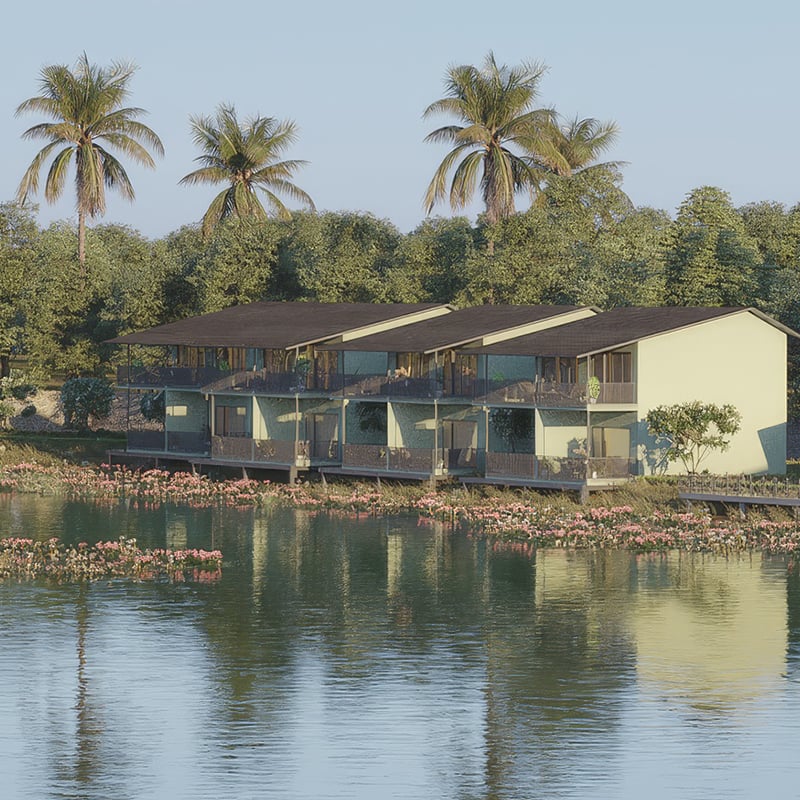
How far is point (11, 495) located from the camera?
226 feet

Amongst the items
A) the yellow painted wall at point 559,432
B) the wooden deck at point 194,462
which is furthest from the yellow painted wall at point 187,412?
the yellow painted wall at point 559,432

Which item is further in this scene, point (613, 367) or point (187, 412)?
point (187, 412)

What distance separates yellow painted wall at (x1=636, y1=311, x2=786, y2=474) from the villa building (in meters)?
0.07

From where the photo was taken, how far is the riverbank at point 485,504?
52.9 meters

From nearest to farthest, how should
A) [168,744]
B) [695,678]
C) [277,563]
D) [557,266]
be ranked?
[168,744] < [695,678] < [277,563] < [557,266]

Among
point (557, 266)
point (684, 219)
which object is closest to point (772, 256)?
point (684, 219)

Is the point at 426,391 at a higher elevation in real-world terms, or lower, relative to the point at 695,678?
higher

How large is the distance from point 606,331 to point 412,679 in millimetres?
33794

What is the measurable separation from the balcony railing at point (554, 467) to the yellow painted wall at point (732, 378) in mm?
1833

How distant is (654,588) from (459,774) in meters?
18.6

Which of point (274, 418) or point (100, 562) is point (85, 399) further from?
point (100, 562)

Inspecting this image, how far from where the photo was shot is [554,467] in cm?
6306

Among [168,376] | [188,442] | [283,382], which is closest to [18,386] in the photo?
[168,376]

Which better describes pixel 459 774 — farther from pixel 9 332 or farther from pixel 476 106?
pixel 9 332
